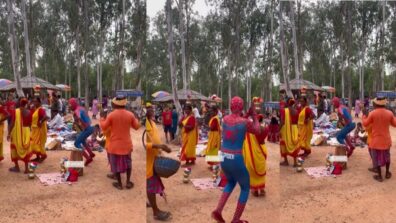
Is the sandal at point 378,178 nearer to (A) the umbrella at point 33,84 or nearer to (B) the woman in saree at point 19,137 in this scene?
(A) the umbrella at point 33,84

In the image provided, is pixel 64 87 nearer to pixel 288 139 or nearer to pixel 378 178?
pixel 288 139

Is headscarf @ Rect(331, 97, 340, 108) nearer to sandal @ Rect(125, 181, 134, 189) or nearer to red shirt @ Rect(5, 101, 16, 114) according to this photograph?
sandal @ Rect(125, 181, 134, 189)

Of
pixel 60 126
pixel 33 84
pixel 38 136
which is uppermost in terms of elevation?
pixel 33 84

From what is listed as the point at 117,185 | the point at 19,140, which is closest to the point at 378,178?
the point at 117,185

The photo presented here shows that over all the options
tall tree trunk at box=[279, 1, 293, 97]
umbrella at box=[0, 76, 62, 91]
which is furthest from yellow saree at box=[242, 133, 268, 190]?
umbrella at box=[0, 76, 62, 91]

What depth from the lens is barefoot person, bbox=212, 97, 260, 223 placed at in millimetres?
3831

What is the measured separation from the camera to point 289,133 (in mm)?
5270

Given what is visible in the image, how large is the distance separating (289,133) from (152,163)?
1.97 meters

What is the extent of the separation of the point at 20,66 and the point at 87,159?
8.95 ft

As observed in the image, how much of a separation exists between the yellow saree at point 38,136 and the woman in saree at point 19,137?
0.16m

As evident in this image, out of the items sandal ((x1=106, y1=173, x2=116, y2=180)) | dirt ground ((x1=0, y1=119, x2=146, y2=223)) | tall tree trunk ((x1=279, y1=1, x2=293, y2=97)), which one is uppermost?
tall tree trunk ((x1=279, y1=1, x2=293, y2=97))

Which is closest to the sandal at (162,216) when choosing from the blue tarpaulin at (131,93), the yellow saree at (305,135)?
the blue tarpaulin at (131,93)

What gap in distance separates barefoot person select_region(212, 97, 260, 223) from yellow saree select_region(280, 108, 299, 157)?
2.40ft

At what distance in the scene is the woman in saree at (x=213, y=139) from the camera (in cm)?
535
